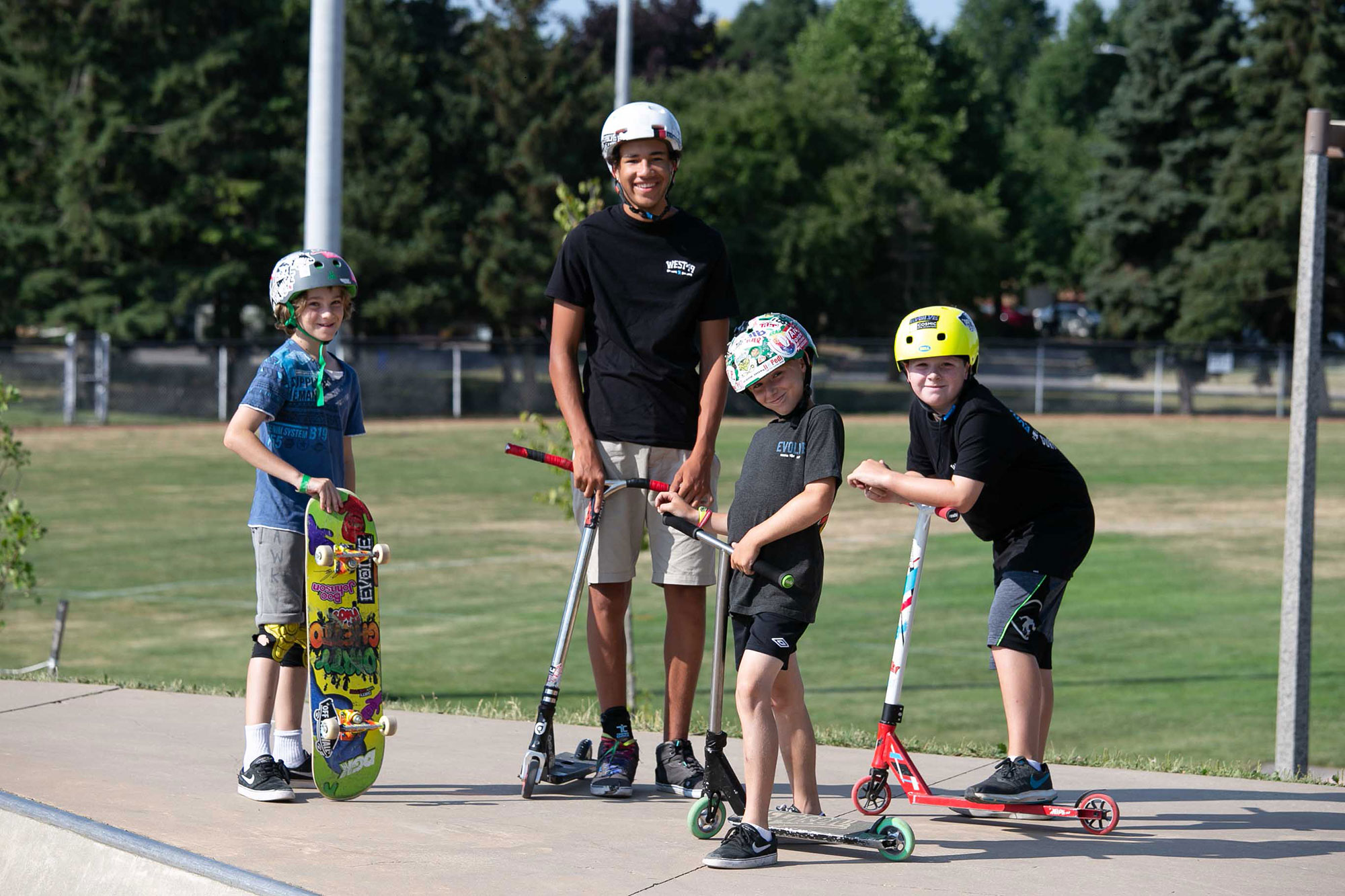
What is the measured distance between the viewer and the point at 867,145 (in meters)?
51.3

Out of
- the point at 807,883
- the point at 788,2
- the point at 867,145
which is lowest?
the point at 807,883

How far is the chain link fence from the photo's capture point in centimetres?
3691

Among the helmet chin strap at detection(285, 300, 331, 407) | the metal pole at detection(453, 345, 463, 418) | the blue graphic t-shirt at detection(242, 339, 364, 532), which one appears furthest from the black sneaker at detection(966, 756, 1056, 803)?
the metal pole at detection(453, 345, 463, 418)

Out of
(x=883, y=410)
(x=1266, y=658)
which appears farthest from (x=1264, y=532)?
(x=883, y=410)

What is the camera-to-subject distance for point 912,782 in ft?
15.8

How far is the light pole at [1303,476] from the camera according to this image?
22.7 feet

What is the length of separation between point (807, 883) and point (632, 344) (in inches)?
78.9

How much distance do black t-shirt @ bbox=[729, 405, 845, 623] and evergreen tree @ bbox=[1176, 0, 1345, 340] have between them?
43583 mm

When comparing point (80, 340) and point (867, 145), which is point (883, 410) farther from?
point (80, 340)

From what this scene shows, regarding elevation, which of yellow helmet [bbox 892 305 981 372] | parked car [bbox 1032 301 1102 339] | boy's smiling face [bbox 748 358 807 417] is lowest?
boy's smiling face [bbox 748 358 807 417]

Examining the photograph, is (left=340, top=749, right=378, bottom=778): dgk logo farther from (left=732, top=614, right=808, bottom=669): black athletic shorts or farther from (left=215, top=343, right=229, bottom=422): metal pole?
(left=215, top=343, right=229, bottom=422): metal pole

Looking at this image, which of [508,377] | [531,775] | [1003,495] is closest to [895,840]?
[1003,495]

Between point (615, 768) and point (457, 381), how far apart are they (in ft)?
120

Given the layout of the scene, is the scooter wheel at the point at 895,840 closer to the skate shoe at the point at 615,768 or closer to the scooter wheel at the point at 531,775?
the skate shoe at the point at 615,768
